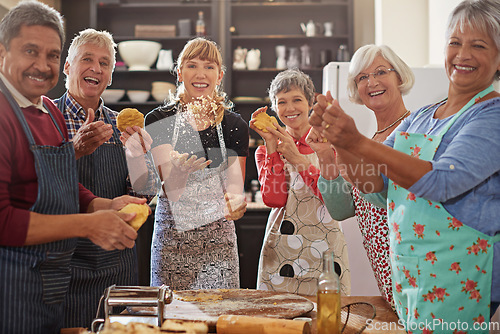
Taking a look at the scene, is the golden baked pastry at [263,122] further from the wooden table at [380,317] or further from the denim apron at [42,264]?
the denim apron at [42,264]

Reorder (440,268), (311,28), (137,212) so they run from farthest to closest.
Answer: (311,28)
(137,212)
(440,268)

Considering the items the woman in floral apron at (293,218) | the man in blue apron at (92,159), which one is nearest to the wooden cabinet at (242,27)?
the woman in floral apron at (293,218)

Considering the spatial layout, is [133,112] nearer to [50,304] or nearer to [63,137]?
[63,137]

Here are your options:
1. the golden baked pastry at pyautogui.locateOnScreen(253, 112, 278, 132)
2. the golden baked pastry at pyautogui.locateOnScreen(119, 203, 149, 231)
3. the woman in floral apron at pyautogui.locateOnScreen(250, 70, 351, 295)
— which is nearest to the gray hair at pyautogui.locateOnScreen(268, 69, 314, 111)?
the woman in floral apron at pyautogui.locateOnScreen(250, 70, 351, 295)

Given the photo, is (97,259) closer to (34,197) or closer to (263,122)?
(34,197)

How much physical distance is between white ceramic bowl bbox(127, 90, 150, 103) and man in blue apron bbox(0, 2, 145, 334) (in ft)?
10.5

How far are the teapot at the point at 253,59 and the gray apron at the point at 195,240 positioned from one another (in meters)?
2.46

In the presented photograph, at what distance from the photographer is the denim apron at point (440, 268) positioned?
1229 millimetres

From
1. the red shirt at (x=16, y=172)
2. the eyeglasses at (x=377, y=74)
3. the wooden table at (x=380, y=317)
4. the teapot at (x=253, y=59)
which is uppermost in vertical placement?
the teapot at (x=253, y=59)

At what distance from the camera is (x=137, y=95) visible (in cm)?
453

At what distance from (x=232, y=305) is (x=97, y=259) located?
56cm

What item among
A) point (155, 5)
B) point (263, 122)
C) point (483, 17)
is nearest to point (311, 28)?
point (155, 5)

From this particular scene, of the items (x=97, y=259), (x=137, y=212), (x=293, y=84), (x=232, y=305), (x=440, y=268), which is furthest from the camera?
(x=293, y=84)

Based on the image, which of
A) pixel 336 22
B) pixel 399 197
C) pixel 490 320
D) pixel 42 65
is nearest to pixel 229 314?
pixel 399 197
